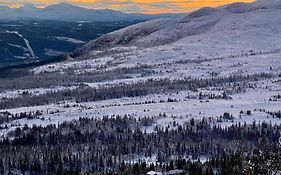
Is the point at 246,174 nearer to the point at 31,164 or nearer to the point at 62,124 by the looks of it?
the point at 31,164

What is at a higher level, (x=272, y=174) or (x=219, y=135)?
(x=272, y=174)

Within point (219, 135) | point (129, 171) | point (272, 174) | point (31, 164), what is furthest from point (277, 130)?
point (272, 174)

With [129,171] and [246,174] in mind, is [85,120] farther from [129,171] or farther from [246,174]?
[246,174]

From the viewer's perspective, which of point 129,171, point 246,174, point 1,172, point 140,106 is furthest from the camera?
point 140,106

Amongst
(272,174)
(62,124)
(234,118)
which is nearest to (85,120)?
(62,124)

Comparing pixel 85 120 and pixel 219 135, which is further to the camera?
pixel 85 120

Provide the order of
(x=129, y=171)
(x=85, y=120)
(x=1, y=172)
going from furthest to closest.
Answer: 1. (x=85, y=120)
2. (x=1, y=172)
3. (x=129, y=171)

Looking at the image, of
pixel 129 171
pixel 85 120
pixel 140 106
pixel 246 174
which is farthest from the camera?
pixel 140 106

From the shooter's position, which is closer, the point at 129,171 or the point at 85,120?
the point at 129,171

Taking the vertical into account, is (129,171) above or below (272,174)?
below

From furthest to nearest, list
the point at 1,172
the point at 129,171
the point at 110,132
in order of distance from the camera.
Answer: the point at 110,132 → the point at 1,172 → the point at 129,171
